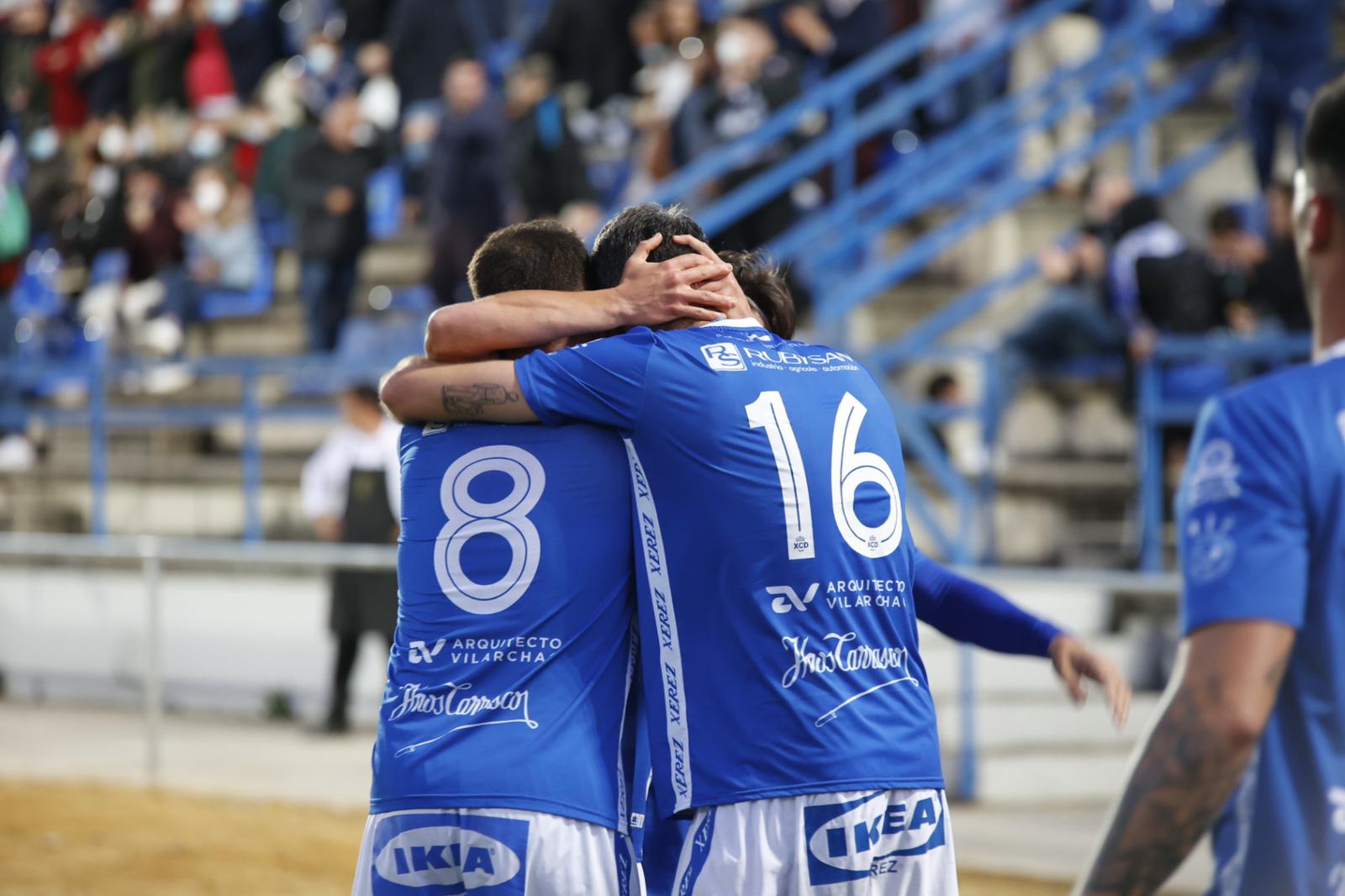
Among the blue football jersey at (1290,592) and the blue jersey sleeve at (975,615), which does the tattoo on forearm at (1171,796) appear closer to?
the blue football jersey at (1290,592)

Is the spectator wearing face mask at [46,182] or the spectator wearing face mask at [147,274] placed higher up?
the spectator wearing face mask at [46,182]

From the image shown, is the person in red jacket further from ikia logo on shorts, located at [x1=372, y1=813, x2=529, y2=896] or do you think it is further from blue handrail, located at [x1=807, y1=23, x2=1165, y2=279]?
ikia logo on shorts, located at [x1=372, y1=813, x2=529, y2=896]

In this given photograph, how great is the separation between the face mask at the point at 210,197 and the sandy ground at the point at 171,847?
7651 millimetres

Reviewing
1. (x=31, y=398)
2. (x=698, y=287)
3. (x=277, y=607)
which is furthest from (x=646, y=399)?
(x=31, y=398)

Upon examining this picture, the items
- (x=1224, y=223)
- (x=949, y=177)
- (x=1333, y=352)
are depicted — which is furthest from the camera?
(x=949, y=177)

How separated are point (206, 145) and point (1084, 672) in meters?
15.7

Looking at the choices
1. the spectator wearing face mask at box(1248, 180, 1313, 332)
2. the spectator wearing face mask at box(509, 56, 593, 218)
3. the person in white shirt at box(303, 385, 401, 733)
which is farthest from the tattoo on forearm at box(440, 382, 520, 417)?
the spectator wearing face mask at box(509, 56, 593, 218)

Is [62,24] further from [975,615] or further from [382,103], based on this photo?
[975,615]

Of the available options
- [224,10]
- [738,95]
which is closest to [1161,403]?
[738,95]

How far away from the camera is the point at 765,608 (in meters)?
3.16

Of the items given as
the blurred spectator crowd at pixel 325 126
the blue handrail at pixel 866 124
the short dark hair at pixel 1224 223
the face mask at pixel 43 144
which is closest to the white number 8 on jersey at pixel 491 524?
the short dark hair at pixel 1224 223

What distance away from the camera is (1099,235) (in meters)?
10.4

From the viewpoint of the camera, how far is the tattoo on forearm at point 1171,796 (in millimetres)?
2229

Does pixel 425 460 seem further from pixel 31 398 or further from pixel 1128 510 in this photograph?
pixel 31 398
